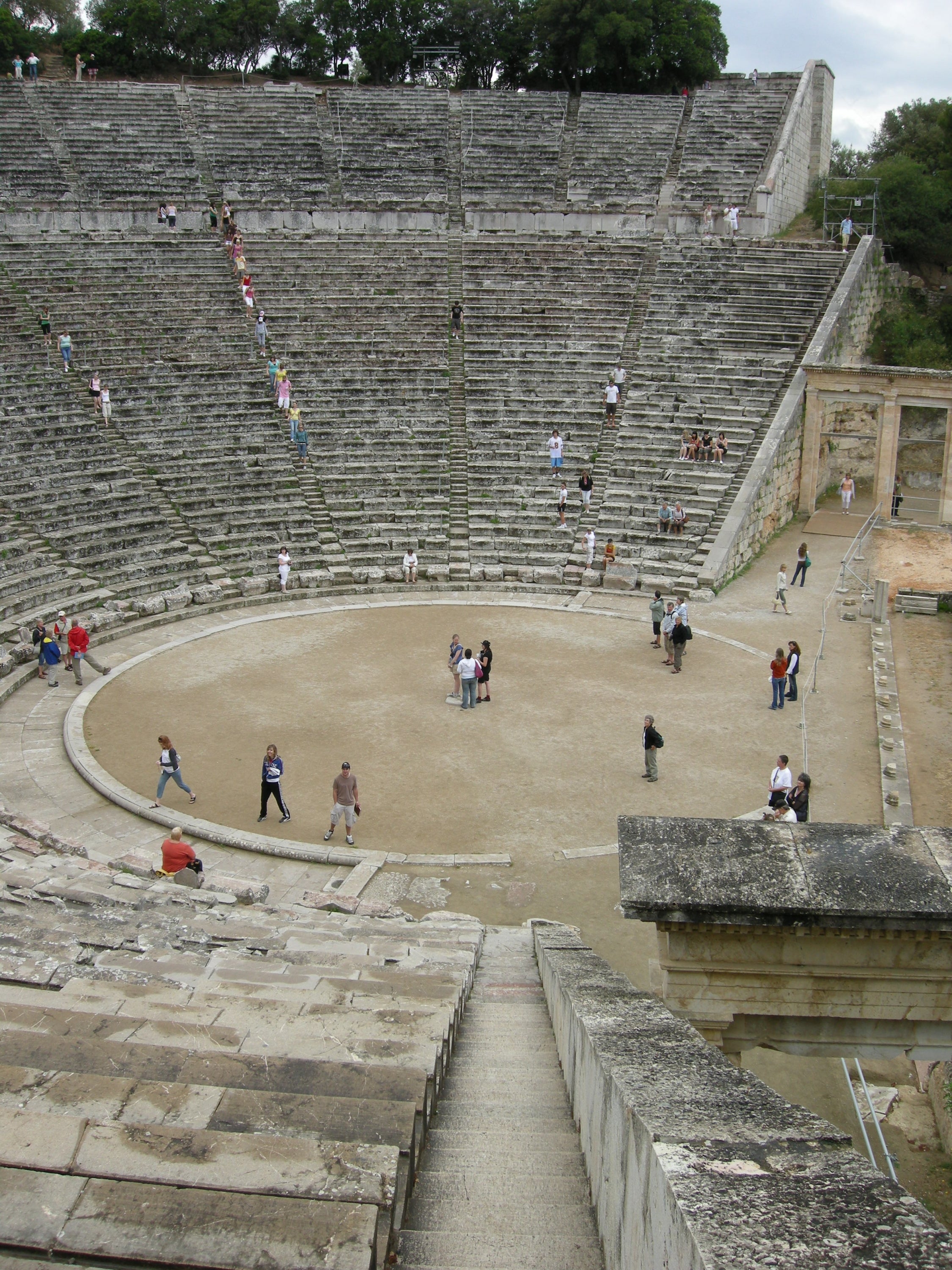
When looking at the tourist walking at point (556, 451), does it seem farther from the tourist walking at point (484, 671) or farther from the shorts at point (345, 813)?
the shorts at point (345, 813)

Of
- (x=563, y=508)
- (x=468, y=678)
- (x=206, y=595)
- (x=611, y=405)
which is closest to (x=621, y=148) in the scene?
(x=611, y=405)

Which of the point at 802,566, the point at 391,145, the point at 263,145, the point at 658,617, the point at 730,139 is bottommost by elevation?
the point at 658,617

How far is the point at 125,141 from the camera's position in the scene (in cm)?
3803

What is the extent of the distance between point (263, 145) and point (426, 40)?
41.9 feet

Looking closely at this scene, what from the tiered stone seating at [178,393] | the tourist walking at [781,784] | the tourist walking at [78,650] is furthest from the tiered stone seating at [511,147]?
the tourist walking at [781,784]

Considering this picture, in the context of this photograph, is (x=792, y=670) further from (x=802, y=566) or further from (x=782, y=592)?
(x=802, y=566)

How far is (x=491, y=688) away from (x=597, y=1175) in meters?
14.4

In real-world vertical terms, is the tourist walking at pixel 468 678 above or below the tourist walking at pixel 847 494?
below

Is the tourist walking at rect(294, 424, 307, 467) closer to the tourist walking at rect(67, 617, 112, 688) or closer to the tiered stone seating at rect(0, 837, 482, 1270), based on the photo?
the tourist walking at rect(67, 617, 112, 688)

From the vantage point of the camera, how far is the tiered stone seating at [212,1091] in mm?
3498

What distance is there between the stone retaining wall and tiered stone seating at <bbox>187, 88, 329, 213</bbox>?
1588cm

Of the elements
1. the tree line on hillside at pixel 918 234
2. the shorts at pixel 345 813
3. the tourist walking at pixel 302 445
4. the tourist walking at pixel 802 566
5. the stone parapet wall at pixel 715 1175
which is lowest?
the shorts at pixel 345 813

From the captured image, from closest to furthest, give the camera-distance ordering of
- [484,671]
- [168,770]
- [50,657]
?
[168,770], [484,671], [50,657]

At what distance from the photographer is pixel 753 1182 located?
10.5 ft
